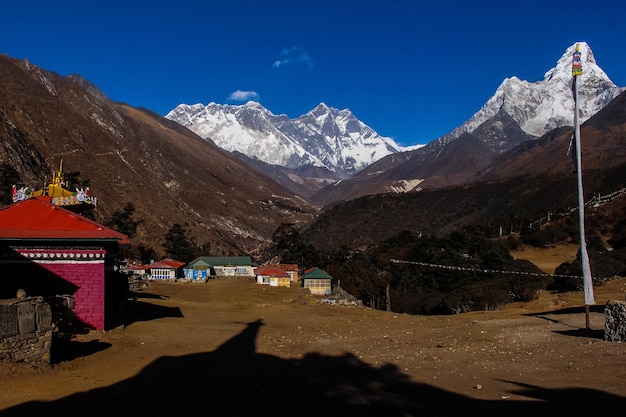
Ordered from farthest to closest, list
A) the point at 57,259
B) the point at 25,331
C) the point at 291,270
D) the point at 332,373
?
the point at 291,270, the point at 57,259, the point at 332,373, the point at 25,331

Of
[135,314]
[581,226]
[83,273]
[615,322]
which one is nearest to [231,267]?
[135,314]

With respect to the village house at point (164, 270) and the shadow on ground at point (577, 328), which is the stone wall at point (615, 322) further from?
the village house at point (164, 270)

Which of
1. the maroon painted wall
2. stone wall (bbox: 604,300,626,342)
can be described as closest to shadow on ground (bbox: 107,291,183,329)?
the maroon painted wall

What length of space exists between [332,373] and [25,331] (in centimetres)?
687

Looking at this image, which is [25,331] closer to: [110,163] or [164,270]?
[164,270]

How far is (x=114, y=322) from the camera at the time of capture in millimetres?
20703

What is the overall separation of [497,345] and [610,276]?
23.5 meters

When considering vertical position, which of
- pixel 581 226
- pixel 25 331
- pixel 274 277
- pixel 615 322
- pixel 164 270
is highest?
pixel 581 226

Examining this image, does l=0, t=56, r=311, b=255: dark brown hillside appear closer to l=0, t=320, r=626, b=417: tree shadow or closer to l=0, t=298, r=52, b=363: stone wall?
l=0, t=298, r=52, b=363: stone wall

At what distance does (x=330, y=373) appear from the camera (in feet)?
43.4

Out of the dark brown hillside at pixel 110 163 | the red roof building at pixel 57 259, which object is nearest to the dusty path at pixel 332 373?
the red roof building at pixel 57 259

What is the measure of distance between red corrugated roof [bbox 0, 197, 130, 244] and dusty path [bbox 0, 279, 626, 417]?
3.17m

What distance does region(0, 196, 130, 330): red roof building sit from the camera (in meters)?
17.7

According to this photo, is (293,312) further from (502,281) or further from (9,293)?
(9,293)
